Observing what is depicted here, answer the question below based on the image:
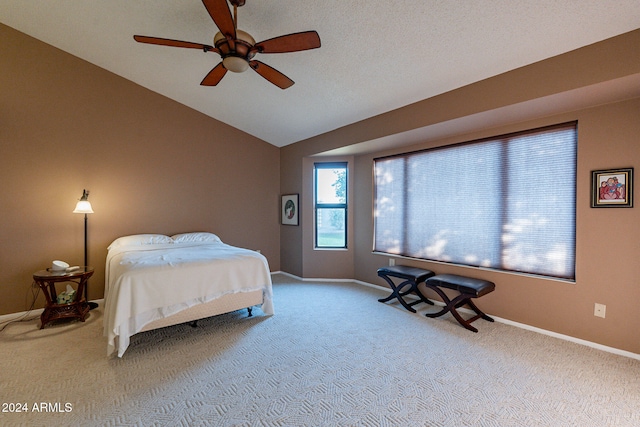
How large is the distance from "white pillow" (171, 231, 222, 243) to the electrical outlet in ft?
15.1

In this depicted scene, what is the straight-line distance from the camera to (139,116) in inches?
167

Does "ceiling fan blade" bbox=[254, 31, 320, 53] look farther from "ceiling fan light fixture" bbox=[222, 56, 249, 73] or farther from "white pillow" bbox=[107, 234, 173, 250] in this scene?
"white pillow" bbox=[107, 234, 173, 250]

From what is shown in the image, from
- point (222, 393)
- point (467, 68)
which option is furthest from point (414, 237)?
point (222, 393)

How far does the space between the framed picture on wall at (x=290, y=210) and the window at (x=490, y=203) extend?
1.62 meters

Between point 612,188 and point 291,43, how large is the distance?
3040mm

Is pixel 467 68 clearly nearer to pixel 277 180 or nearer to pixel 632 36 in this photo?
pixel 632 36

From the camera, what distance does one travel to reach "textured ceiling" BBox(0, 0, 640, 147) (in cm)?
211

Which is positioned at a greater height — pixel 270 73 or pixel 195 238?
pixel 270 73

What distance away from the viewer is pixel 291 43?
207cm

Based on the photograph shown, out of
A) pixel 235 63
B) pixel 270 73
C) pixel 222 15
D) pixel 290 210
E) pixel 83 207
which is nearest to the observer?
pixel 222 15

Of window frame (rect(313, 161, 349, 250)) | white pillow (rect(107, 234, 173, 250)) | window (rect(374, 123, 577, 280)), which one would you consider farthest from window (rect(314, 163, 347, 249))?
white pillow (rect(107, 234, 173, 250))

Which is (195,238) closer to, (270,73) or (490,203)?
(270,73)

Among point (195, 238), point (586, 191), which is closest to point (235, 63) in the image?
point (195, 238)

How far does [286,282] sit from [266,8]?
12.8ft
